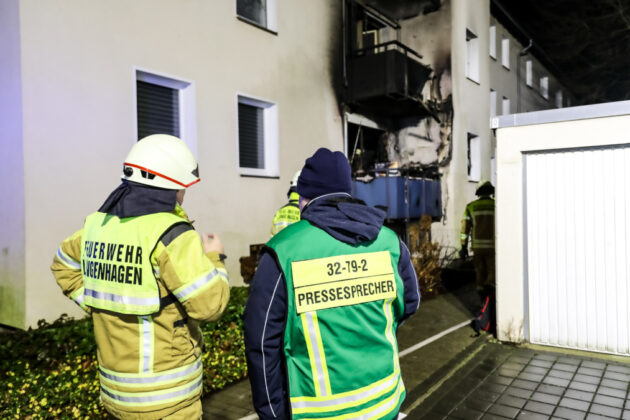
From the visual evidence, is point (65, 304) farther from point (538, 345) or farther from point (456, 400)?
point (538, 345)

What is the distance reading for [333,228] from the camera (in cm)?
204

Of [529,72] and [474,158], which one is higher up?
[529,72]

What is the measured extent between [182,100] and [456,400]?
19.7ft

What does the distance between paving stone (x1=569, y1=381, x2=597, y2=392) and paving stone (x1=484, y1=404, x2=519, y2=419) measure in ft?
3.03

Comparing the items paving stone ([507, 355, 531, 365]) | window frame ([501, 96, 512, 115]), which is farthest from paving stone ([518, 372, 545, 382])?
window frame ([501, 96, 512, 115])

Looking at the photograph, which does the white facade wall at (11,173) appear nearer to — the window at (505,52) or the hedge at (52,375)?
the hedge at (52,375)

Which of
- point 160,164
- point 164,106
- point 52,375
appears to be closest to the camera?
point 160,164

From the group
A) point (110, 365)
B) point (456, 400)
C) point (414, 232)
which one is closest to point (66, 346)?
point (110, 365)

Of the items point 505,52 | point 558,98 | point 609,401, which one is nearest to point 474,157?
point 505,52

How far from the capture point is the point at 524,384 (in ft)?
15.5

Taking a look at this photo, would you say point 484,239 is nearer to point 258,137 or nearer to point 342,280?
point 258,137

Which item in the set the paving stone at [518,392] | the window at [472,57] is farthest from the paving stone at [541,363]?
the window at [472,57]

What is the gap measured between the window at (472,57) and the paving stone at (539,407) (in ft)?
44.0

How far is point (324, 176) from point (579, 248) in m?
4.68
